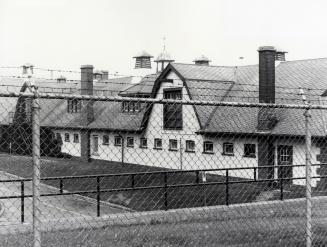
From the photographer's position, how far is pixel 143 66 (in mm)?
49156

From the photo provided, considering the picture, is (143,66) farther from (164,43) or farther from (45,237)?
(45,237)

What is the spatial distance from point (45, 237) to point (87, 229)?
1071 mm

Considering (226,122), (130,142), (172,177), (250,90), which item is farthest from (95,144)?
(172,177)

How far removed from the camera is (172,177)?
25406 millimetres

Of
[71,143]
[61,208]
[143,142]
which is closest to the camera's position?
[61,208]

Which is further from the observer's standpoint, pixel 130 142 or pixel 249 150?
pixel 130 142

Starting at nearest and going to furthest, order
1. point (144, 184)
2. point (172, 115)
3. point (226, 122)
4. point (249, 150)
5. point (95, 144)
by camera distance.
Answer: point (144, 184)
point (249, 150)
point (226, 122)
point (172, 115)
point (95, 144)

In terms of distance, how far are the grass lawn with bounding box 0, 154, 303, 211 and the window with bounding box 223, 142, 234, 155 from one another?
152cm

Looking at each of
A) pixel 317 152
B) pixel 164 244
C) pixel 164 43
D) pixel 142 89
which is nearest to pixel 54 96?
pixel 164 244

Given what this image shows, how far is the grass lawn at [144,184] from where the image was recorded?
1847cm

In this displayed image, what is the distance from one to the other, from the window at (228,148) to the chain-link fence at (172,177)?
0.05 m

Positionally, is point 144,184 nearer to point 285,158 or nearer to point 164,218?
point 285,158

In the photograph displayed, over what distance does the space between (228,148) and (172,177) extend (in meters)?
4.46

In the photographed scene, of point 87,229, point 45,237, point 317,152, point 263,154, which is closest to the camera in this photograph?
point 45,237
